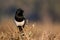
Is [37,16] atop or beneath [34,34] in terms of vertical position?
beneath

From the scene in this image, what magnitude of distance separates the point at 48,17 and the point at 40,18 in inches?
4.4

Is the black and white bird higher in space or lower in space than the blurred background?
higher

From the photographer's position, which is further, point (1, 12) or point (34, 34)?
point (1, 12)

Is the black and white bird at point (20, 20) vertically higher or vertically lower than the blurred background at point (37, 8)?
higher

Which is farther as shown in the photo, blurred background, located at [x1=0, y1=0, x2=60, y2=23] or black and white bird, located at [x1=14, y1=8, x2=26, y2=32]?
blurred background, located at [x1=0, y1=0, x2=60, y2=23]

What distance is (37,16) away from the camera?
329cm

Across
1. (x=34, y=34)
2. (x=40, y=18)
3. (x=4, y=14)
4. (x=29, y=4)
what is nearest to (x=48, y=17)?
(x=40, y=18)

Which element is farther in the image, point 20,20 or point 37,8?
point 37,8

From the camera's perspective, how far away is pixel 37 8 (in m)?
3.37

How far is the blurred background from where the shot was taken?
10.6 feet

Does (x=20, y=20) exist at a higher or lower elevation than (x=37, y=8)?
higher

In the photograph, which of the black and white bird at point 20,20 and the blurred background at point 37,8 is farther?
the blurred background at point 37,8

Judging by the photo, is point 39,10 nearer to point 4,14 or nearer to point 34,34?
point 4,14

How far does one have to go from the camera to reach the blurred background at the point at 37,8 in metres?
3.23
